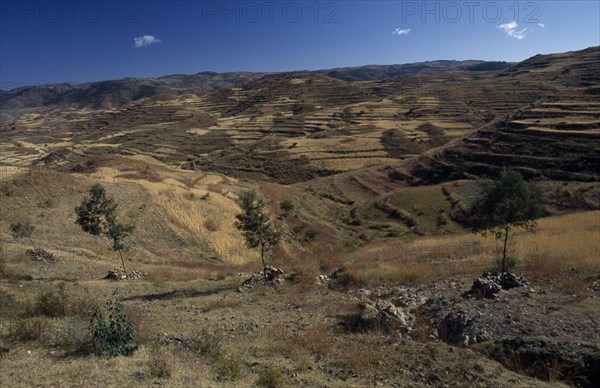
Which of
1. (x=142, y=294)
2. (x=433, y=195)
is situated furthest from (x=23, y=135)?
(x=142, y=294)

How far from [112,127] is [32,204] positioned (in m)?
166

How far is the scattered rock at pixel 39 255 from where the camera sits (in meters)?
21.5

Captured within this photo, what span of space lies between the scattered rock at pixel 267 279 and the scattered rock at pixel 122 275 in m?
6.12

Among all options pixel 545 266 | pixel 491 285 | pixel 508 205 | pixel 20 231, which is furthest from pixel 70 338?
pixel 20 231

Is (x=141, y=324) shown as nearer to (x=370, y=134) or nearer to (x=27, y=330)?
(x=27, y=330)

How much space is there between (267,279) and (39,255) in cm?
1232

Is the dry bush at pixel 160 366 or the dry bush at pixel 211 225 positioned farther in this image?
the dry bush at pixel 211 225

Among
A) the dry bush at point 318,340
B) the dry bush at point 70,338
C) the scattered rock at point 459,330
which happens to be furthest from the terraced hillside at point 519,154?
the dry bush at point 70,338

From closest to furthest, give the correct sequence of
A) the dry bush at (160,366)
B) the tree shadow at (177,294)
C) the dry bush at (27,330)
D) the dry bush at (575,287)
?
the dry bush at (160,366) < the dry bush at (27,330) < the dry bush at (575,287) < the tree shadow at (177,294)

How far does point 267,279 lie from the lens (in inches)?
766

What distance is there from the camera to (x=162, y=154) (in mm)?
108500

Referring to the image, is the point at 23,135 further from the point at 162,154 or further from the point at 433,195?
the point at 433,195

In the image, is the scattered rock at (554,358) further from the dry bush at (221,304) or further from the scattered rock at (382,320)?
the dry bush at (221,304)

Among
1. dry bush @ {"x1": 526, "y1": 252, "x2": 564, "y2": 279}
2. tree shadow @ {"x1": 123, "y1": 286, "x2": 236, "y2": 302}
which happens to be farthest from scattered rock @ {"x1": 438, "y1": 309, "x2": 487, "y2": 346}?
tree shadow @ {"x1": 123, "y1": 286, "x2": 236, "y2": 302}
